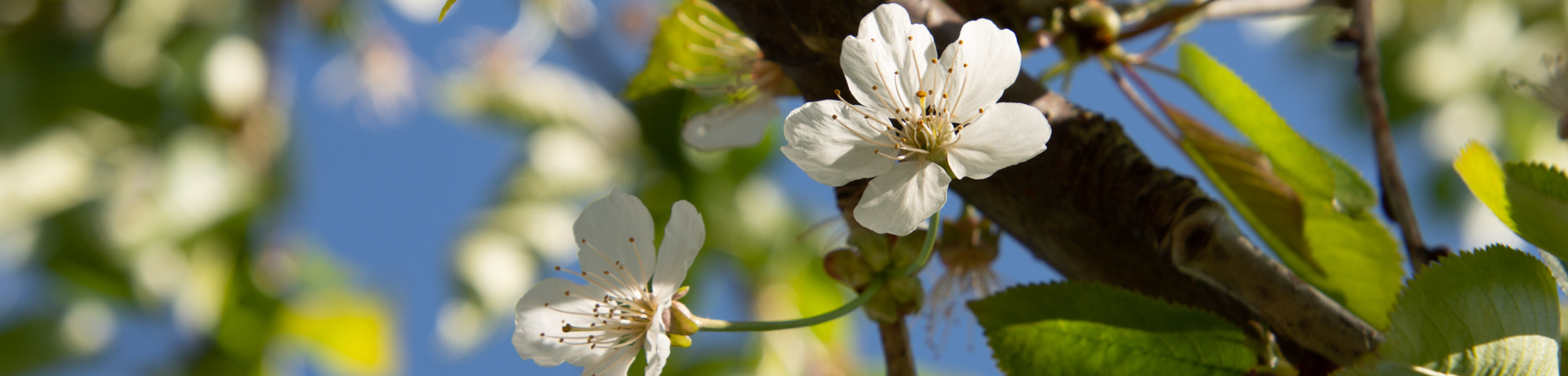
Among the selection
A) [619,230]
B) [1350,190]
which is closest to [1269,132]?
[1350,190]

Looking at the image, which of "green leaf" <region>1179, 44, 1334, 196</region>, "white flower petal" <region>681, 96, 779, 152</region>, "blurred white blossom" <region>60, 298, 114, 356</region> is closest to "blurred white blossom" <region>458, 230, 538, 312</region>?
"blurred white blossom" <region>60, 298, 114, 356</region>

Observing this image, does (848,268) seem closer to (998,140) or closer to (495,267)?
(998,140)

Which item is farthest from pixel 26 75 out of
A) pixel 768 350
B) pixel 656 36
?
pixel 656 36

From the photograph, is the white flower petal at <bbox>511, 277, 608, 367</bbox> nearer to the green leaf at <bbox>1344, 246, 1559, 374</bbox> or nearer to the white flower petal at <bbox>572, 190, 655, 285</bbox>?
the white flower petal at <bbox>572, 190, 655, 285</bbox>

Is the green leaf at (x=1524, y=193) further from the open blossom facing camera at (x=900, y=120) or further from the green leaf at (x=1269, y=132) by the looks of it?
the open blossom facing camera at (x=900, y=120)

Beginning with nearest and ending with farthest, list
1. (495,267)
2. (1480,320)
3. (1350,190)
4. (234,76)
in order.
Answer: (1480,320) < (1350,190) < (495,267) < (234,76)

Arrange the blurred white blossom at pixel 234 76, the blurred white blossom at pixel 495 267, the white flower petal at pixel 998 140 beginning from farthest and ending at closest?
the blurred white blossom at pixel 234 76, the blurred white blossom at pixel 495 267, the white flower petal at pixel 998 140

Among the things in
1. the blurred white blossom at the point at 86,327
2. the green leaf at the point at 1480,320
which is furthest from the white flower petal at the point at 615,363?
the blurred white blossom at the point at 86,327
